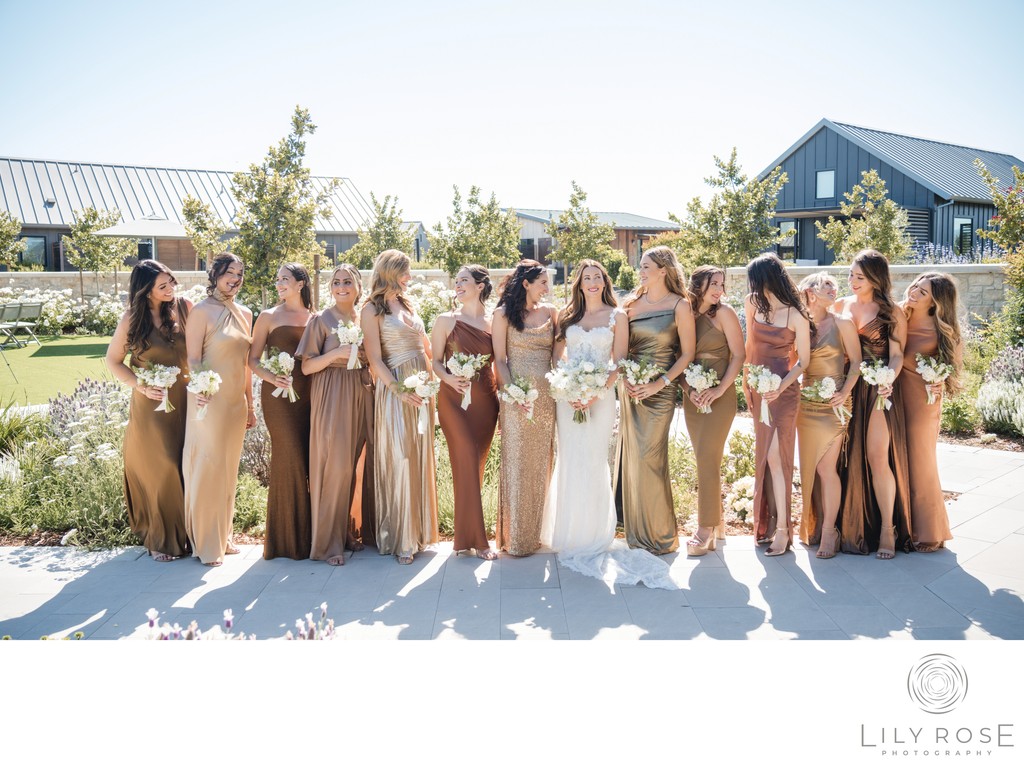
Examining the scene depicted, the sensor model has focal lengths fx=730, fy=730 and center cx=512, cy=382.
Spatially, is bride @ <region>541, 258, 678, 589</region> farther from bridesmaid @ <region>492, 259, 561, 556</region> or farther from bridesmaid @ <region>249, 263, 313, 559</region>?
bridesmaid @ <region>249, 263, 313, 559</region>

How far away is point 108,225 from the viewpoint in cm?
2802

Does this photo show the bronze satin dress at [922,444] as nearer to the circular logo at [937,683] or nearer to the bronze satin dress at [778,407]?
the bronze satin dress at [778,407]

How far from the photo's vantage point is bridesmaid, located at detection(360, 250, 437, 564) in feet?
19.2

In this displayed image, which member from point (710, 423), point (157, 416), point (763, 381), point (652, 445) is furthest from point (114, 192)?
point (763, 381)

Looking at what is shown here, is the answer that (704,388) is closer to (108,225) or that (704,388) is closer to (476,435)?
(476,435)

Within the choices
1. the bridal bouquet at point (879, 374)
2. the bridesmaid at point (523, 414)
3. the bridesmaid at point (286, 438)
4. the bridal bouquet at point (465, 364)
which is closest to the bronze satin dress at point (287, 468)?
the bridesmaid at point (286, 438)

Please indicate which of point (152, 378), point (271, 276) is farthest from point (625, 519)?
point (271, 276)

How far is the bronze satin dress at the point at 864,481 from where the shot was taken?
5.86 m

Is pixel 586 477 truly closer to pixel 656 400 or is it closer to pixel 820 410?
pixel 656 400

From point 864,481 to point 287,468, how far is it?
15.3 feet

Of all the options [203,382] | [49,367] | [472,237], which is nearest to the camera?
[203,382]

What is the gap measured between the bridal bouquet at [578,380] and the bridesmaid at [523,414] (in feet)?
1.12

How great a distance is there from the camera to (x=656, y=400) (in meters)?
5.94

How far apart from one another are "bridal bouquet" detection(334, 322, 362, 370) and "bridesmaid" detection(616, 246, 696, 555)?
217cm
